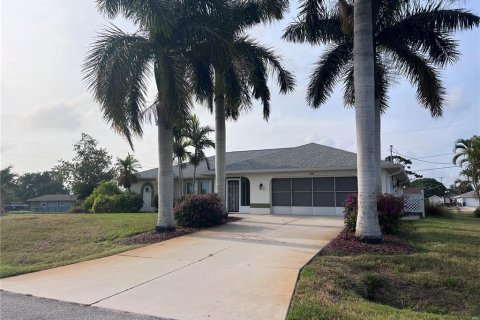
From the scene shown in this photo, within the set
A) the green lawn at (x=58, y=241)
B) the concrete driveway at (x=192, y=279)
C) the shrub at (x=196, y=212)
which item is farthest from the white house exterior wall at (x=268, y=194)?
the concrete driveway at (x=192, y=279)

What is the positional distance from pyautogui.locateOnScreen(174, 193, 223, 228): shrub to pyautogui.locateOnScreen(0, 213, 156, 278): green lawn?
114 cm

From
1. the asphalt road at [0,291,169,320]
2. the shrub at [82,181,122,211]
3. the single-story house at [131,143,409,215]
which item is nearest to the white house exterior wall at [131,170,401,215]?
the single-story house at [131,143,409,215]

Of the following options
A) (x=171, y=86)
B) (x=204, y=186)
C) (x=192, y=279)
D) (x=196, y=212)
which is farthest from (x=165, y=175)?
(x=204, y=186)

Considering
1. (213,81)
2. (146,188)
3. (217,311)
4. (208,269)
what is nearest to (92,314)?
(217,311)

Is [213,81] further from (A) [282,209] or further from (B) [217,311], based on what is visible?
(B) [217,311]

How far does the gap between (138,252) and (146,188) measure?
1900 cm

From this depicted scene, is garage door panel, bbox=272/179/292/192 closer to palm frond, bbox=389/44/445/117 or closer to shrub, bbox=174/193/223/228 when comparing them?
shrub, bbox=174/193/223/228

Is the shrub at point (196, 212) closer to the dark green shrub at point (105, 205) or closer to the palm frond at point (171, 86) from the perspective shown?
the palm frond at point (171, 86)

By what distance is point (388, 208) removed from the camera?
38.4 feet

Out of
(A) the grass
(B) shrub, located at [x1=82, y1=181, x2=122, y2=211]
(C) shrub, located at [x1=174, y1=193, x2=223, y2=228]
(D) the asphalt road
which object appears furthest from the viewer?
(B) shrub, located at [x1=82, y1=181, x2=122, y2=211]

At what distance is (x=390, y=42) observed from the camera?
14172 millimetres

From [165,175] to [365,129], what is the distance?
22.5ft

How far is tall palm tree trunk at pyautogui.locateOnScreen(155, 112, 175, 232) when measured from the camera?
13.5 meters

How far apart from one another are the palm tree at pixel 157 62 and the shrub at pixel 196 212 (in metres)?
1.18
